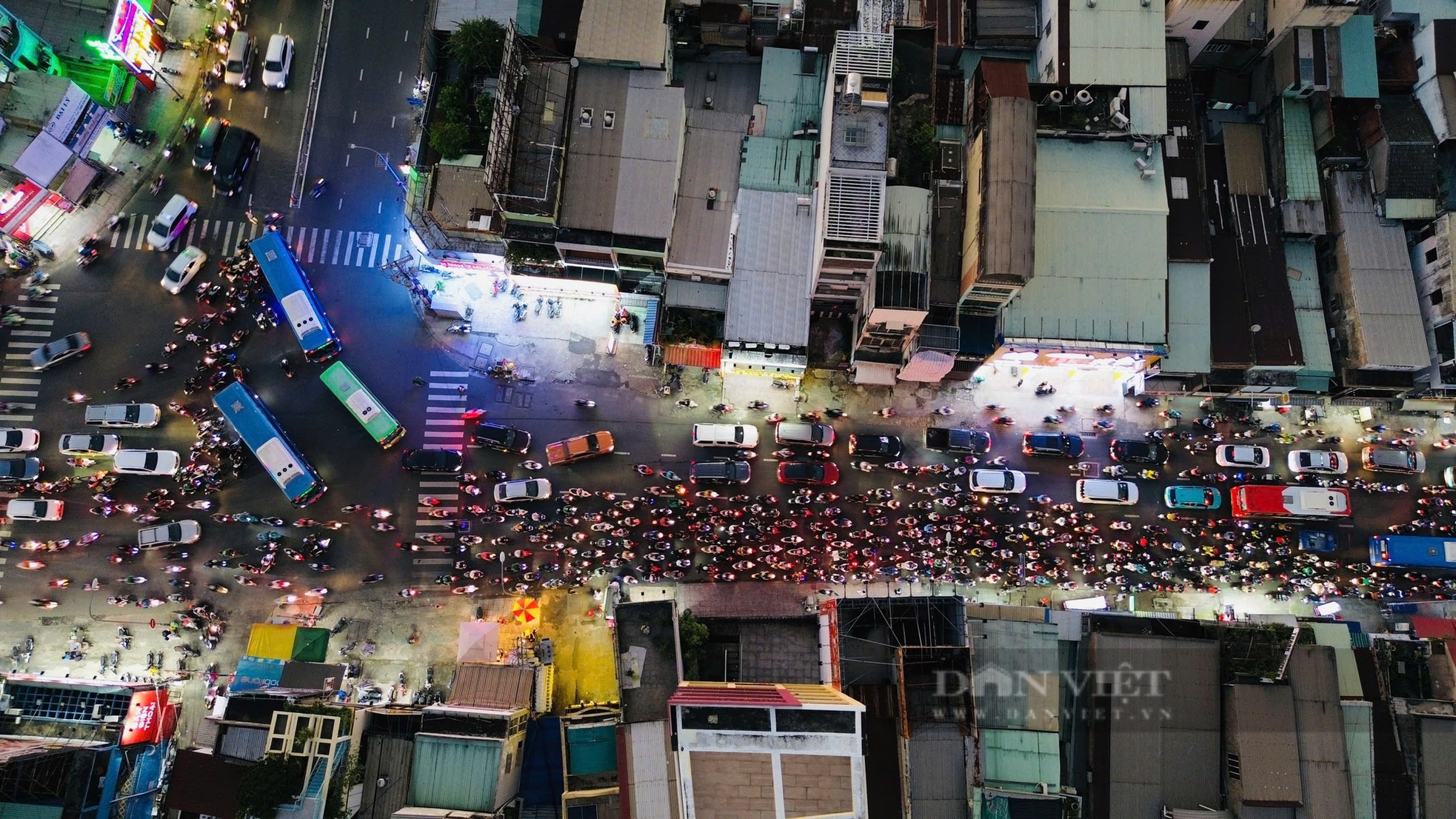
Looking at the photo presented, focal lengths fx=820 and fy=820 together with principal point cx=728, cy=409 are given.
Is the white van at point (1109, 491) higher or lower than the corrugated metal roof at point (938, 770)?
higher

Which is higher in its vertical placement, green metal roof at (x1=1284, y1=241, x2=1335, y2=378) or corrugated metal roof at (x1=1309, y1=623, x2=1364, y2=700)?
green metal roof at (x1=1284, y1=241, x2=1335, y2=378)

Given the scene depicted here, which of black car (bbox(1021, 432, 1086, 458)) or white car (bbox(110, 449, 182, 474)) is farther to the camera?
black car (bbox(1021, 432, 1086, 458))

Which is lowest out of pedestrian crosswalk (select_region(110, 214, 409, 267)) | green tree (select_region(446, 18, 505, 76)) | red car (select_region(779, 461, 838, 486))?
red car (select_region(779, 461, 838, 486))

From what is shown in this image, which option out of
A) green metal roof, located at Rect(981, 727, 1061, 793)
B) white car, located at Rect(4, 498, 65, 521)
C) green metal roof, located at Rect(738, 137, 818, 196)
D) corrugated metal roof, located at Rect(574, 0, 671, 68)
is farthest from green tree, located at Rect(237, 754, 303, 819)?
corrugated metal roof, located at Rect(574, 0, 671, 68)


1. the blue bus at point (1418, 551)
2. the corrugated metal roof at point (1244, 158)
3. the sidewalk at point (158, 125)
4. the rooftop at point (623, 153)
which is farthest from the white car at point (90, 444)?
the blue bus at point (1418, 551)

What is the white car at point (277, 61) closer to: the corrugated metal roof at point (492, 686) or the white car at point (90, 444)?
the white car at point (90, 444)

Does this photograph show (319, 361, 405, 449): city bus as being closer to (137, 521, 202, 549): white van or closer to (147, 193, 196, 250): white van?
(137, 521, 202, 549): white van
